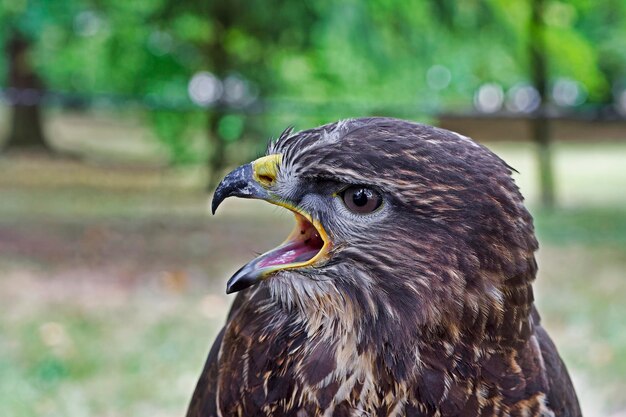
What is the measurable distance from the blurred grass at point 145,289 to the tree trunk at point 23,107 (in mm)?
3752

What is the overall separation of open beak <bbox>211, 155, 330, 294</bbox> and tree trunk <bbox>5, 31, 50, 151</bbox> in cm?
1524

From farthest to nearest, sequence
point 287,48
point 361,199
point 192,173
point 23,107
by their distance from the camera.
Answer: point 23,107 → point 192,173 → point 287,48 → point 361,199

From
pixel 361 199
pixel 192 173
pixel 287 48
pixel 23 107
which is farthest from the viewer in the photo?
pixel 23 107

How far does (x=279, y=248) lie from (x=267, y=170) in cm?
18

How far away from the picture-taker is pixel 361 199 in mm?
1783

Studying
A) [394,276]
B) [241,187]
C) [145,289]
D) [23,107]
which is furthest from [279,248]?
[23,107]

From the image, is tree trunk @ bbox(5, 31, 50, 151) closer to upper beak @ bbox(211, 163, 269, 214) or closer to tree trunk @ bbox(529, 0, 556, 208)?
tree trunk @ bbox(529, 0, 556, 208)

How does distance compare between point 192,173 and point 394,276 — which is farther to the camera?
point 192,173

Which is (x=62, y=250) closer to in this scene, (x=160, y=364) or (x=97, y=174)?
(x=160, y=364)

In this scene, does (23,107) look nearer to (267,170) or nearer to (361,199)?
(267,170)

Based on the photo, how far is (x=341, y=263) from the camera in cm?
182

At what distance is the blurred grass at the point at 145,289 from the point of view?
5129mm

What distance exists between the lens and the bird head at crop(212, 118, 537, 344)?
177 cm

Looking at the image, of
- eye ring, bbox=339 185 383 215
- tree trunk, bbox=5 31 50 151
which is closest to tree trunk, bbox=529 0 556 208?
tree trunk, bbox=5 31 50 151
